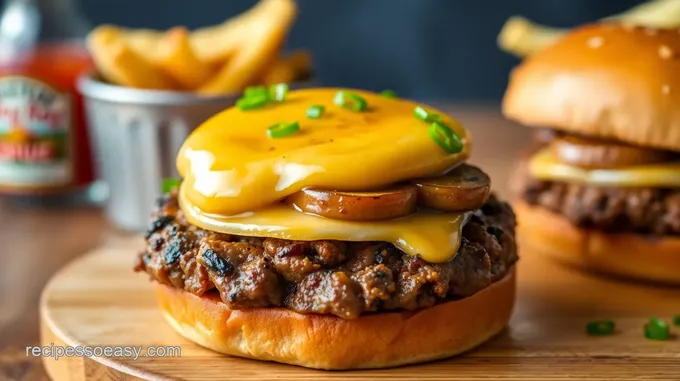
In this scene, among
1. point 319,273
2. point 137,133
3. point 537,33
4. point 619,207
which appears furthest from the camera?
point 537,33

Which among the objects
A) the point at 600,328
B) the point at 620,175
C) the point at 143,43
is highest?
the point at 143,43

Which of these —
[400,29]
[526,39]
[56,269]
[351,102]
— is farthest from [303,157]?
[400,29]

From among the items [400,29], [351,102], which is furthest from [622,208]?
[400,29]

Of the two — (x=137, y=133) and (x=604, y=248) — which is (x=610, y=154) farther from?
(x=137, y=133)

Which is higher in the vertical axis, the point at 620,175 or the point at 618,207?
the point at 620,175

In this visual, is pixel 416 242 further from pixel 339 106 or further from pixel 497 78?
pixel 497 78

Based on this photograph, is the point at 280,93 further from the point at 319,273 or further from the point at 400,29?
the point at 400,29

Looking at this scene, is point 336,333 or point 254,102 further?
point 254,102

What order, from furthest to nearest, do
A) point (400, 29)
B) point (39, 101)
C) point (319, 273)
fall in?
point (400, 29) → point (39, 101) → point (319, 273)
